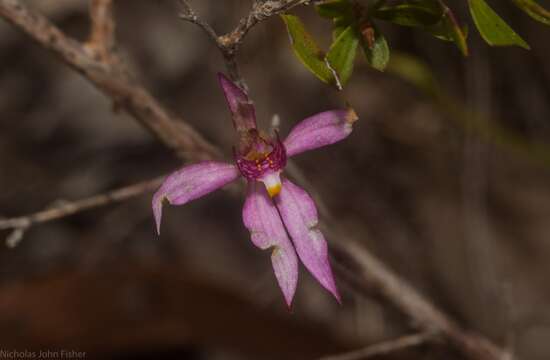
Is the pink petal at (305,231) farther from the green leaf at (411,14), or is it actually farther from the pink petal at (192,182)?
the green leaf at (411,14)

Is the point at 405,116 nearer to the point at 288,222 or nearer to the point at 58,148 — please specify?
the point at 58,148

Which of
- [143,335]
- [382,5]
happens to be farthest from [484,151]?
[382,5]

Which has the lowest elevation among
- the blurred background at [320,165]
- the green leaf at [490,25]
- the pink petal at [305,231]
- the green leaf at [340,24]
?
the pink petal at [305,231]

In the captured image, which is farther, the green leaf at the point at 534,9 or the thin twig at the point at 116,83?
the thin twig at the point at 116,83

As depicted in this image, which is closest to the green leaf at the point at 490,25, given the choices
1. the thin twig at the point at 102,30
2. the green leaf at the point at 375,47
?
the green leaf at the point at 375,47

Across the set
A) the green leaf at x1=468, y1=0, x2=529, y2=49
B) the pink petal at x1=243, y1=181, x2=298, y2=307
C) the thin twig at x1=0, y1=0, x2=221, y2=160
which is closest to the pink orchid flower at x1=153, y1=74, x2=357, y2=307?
the pink petal at x1=243, y1=181, x2=298, y2=307
